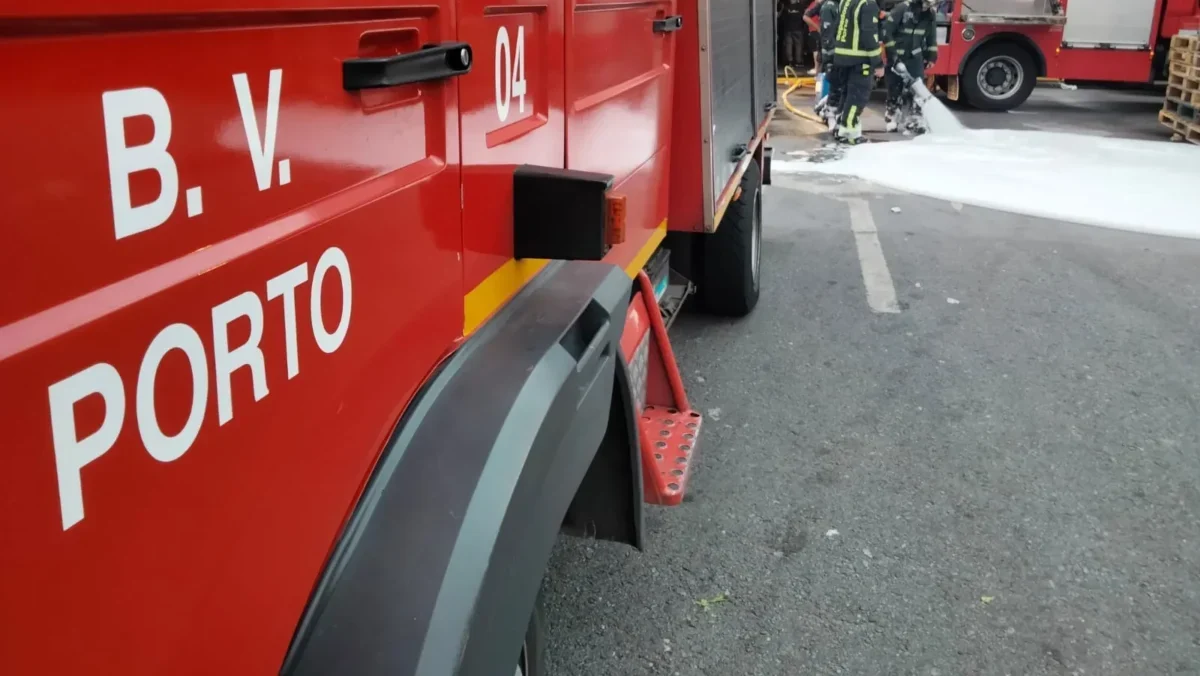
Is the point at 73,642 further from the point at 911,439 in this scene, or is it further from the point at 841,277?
the point at 841,277

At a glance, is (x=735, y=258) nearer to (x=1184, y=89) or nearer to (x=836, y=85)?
(x=836, y=85)

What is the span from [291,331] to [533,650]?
110cm

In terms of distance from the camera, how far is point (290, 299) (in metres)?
1.05

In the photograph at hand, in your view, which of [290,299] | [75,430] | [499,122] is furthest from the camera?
[499,122]

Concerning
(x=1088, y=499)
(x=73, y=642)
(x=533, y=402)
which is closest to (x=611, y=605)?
(x=533, y=402)

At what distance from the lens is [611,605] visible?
2.88 metres

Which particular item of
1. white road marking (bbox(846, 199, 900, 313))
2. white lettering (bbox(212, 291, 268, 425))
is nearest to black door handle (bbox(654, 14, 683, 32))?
white lettering (bbox(212, 291, 268, 425))

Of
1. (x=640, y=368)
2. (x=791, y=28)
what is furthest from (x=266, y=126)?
(x=791, y=28)

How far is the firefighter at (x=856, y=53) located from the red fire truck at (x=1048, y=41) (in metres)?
3.32

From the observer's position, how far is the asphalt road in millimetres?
2754

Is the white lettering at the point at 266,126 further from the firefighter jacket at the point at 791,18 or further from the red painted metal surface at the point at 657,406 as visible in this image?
the firefighter jacket at the point at 791,18

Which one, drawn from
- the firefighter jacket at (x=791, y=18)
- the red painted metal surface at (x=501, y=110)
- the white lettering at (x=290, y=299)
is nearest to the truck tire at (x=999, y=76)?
the firefighter jacket at (x=791, y=18)

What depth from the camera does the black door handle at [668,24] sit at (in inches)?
124

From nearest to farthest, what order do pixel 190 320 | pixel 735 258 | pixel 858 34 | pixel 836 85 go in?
pixel 190 320
pixel 735 258
pixel 858 34
pixel 836 85
